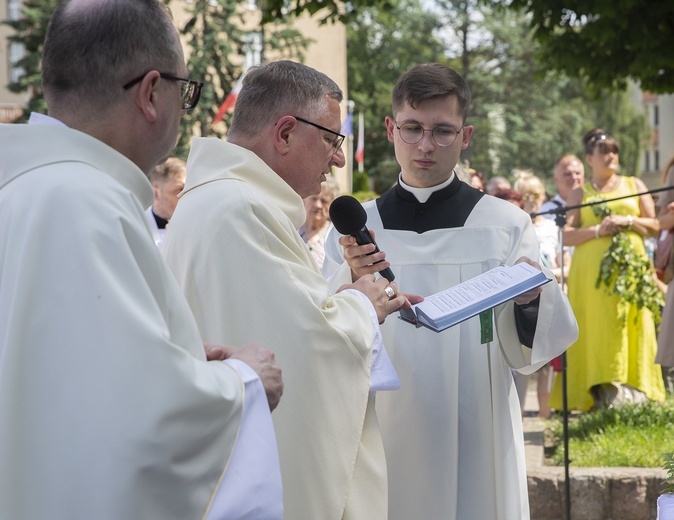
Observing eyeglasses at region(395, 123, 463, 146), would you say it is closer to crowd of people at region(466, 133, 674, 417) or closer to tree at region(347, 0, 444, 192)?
crowd of people at region(466, 133, 674, 417)

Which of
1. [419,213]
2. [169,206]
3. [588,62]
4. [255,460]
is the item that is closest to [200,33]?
[588,62]

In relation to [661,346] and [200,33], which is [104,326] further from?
[200,33]

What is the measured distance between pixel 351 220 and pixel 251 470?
1.47 meters

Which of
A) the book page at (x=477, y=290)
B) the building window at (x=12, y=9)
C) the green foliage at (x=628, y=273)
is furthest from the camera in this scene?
the building window at (x=12, y=9)

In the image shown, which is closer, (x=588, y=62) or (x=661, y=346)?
(x=661, y=346)

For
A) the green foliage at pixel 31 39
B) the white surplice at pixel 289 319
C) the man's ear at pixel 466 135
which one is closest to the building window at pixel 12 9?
the green foliage at pixel 31 39

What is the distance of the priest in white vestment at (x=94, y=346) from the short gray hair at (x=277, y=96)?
111cm

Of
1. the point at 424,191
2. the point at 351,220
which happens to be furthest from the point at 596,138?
the point at 351,220

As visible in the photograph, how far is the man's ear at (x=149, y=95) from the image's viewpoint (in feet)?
7.10

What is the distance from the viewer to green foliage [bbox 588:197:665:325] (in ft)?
28.0

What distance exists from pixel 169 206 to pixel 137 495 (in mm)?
5118

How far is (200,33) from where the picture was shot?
28.5 metres

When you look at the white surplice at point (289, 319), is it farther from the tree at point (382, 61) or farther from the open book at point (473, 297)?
the tree at point (382, 61)

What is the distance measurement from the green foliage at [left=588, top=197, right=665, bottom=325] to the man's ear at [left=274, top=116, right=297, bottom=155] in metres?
5.72
